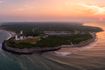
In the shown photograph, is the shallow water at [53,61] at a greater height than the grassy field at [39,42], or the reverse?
the grassy field at [39,42]

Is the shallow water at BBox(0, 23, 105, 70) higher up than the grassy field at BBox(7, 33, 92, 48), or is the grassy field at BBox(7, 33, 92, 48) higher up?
the grassy field at BBox(7, 33, 92, 48)

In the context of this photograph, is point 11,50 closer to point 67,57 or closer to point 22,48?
point 22,48

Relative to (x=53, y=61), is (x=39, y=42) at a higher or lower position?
higher

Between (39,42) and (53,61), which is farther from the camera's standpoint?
(39,42)

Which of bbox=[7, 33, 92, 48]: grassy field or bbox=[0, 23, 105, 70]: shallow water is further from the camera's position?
bbox=[7, 33, 92, 48]: grassy field

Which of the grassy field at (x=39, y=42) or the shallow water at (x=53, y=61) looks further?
the grassy field at (x=39, y=42)

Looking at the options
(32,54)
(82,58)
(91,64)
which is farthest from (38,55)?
(91,64)

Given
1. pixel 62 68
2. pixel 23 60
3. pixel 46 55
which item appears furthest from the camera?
pixel 46 55

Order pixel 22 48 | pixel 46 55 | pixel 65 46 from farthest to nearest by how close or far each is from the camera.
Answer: pixel 65 46 → pixel 22 48 → pixel 46 55

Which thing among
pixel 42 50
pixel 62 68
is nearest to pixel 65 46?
pixel 42 50

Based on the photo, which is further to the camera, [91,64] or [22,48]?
[22,48]
